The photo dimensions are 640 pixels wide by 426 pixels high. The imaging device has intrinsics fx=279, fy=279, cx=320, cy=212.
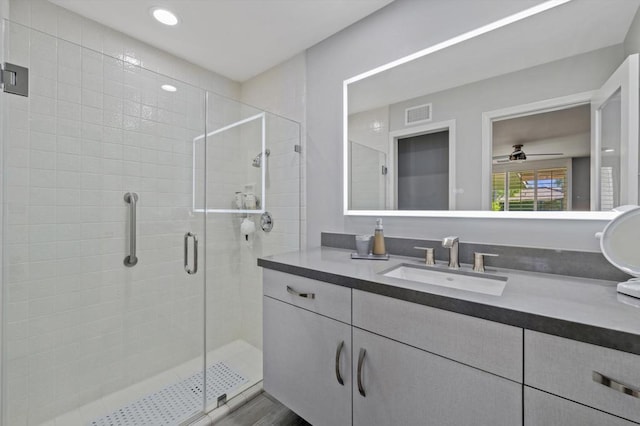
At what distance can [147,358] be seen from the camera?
1.87 meters

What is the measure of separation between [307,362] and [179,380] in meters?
1.16

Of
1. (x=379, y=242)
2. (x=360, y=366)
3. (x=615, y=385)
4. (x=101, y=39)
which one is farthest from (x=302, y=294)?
(x=101, y=39)

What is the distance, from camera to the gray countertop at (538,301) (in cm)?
65

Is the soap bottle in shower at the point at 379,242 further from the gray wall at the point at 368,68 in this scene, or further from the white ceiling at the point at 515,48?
the white ceiling at the point at 515,48

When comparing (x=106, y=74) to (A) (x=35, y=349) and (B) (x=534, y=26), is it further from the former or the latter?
(B) (x=534, y=26)

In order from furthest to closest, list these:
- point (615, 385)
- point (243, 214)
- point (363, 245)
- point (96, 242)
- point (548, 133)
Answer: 1. point (243, 214)
2. point (96, 242)
3. point (363, 245)
4. point (548, 133)
5. point (615, 385)

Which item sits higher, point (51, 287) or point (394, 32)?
point (394, 32)

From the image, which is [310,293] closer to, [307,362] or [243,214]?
[307,362]

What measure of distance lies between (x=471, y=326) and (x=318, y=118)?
63.7 inches

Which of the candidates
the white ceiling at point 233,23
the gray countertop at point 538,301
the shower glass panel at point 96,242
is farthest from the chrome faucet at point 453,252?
the shower glass panel at point 96,242

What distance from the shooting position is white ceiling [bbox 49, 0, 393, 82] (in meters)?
1.61

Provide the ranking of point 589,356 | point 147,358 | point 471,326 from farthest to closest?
1. point 147,358
2. point 471,326
3. point 589,356

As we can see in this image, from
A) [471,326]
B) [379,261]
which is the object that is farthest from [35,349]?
[471,326]

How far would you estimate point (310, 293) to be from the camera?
124 cm
